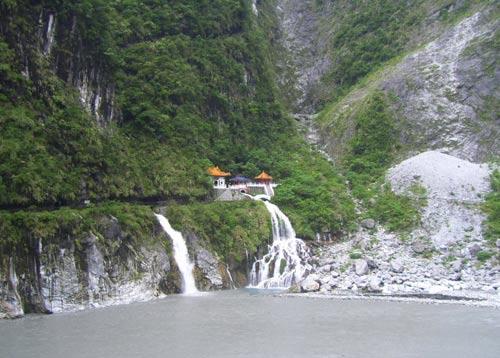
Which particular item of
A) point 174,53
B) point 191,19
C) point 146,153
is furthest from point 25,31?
point 191,19

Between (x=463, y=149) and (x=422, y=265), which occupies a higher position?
(x=463, y=149)

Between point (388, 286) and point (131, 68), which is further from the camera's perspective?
point (131, 68)

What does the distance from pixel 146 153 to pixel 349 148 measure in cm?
2293

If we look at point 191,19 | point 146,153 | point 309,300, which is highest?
point 191,19

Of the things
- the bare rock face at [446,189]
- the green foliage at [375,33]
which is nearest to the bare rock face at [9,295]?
the bare rock face at [446,189]

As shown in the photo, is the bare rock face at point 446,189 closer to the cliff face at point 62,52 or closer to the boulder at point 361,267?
the boulder at point 361,267

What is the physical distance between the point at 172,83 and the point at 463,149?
87.9ft

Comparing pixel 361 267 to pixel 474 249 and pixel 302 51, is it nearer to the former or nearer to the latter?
pixel 474 249

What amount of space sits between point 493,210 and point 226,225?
19931mm

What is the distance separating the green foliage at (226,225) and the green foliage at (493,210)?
51.0 feet

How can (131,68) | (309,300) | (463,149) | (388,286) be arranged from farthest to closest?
1. (463,149)
2. (131,68)
3. (388,286)
4. (309,300)

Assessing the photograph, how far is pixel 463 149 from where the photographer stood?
192 ft

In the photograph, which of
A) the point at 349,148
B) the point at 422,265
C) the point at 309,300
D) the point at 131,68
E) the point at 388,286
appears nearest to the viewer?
the point at 309,300

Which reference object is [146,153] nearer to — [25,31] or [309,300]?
[25,31]
